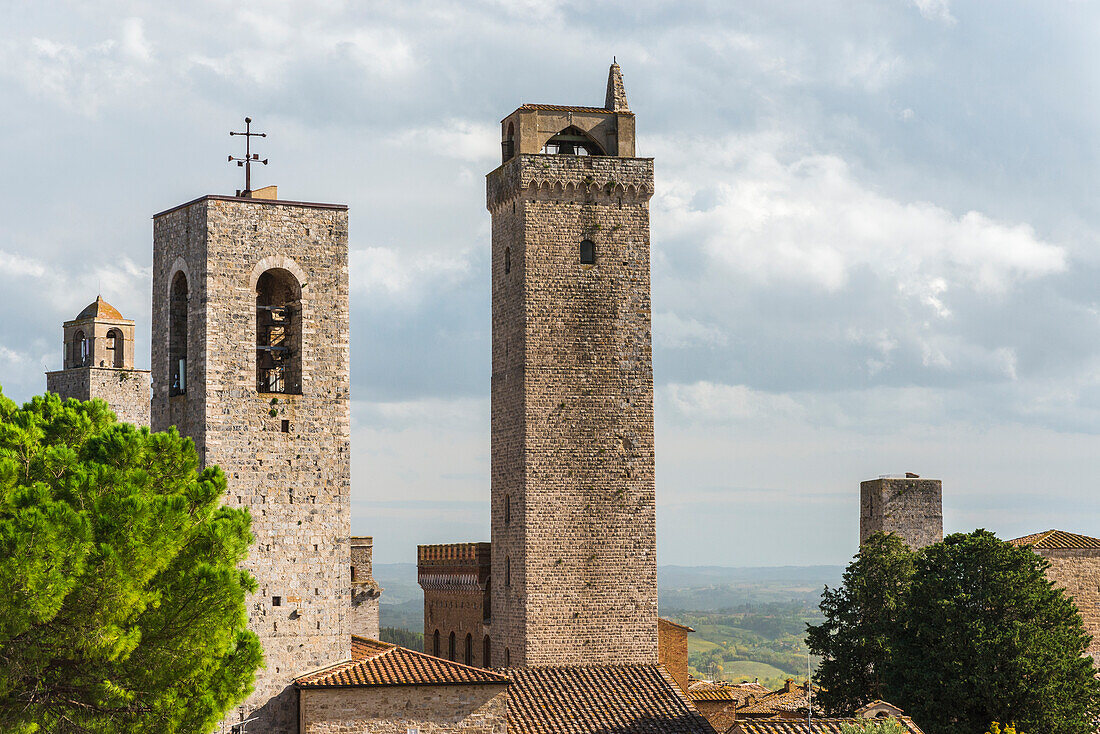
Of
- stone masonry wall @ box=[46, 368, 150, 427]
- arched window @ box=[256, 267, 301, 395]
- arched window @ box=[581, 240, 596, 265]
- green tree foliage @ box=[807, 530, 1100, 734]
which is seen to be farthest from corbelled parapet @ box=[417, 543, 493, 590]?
stone masonry wall @ box=[46, 368, 150, 427]

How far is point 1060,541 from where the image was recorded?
50219 mm

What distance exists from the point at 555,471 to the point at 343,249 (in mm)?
10575

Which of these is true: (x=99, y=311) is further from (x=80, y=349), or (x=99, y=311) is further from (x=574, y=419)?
(x=574, y=419)

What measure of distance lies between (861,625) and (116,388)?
28.2m

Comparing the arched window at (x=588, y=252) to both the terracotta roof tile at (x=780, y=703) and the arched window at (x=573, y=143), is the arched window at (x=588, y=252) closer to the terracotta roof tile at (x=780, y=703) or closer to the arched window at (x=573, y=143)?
the arched window at (x=573, y=143)

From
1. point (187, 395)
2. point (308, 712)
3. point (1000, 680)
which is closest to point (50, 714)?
point (308, 712)

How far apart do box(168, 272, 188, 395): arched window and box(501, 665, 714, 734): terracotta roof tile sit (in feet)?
33.7

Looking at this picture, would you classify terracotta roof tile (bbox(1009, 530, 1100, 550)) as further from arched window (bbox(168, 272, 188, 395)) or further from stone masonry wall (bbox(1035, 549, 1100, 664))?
arched window (bbox(168, 272, 188, 395))

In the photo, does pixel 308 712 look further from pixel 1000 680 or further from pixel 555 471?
pixel 1000 680

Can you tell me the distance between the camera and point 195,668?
2214 cm

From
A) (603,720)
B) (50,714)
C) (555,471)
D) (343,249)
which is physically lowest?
(603,720)

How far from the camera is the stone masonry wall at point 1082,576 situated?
4915 cm

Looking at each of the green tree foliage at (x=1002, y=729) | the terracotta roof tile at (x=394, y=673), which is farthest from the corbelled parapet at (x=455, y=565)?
the green tree foliage at (x=1002, y=729)

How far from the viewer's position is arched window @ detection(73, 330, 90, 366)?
53281mm
